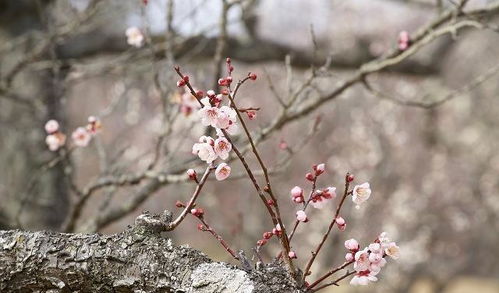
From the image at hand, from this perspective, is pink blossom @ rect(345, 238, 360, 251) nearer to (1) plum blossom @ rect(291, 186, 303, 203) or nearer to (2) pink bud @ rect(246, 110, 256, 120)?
(1) plum blossom @ rect(291, 186, 303, 203)

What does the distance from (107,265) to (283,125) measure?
156cm

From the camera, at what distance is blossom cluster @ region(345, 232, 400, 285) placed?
150 centimetres

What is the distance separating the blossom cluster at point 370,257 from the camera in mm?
1496

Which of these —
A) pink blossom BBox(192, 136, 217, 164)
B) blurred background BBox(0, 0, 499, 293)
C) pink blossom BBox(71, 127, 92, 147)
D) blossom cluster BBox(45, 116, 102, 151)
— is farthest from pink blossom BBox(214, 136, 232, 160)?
pink blossom BBox(71, 127, 92, 147)

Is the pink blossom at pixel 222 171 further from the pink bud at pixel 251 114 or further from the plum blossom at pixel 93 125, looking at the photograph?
the plum blossom at pixel 93 125

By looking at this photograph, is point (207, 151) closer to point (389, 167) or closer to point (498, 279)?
point (389, 167)

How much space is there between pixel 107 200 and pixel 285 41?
2.02 m

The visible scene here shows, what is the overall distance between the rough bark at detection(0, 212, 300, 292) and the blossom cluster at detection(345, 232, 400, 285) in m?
0.21

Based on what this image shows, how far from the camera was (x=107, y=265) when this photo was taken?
1.48m

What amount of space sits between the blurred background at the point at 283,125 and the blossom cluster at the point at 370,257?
119 cm

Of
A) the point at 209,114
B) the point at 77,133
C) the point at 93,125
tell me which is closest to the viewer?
the point at 209,114

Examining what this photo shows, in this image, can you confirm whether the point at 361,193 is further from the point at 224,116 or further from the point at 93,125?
the point at 93,125

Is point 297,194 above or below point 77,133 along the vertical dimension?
below

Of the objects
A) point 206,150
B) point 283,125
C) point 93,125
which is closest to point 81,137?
point 93,125
